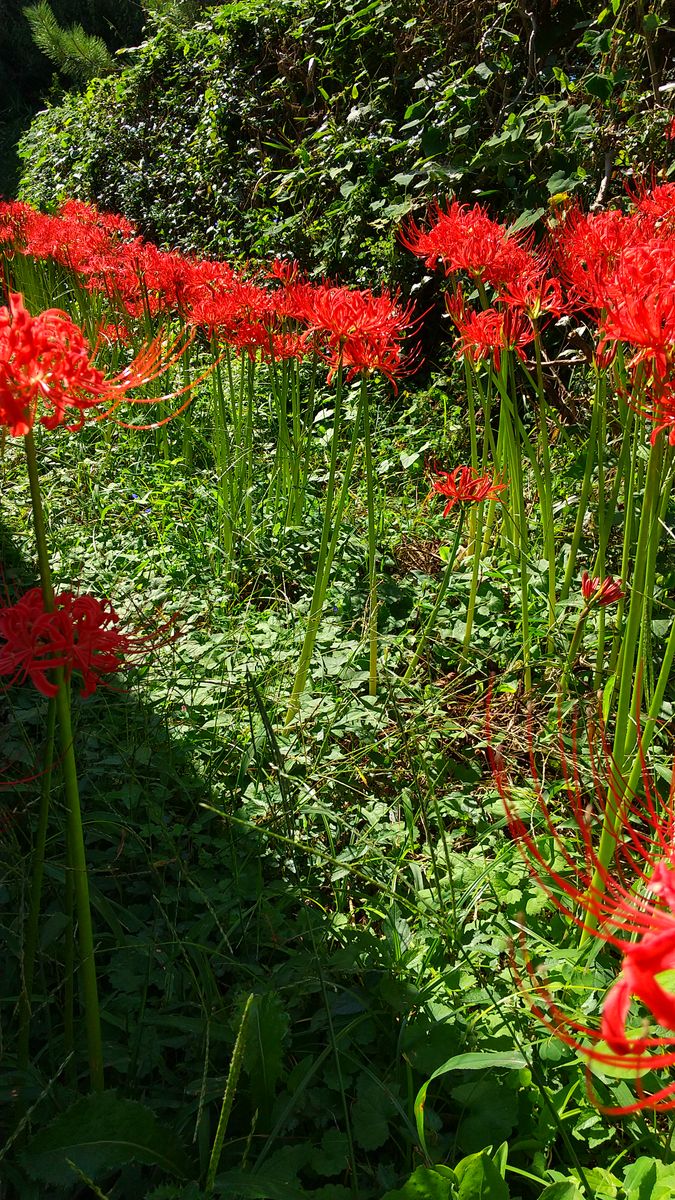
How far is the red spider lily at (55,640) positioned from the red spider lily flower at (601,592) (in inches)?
51.6

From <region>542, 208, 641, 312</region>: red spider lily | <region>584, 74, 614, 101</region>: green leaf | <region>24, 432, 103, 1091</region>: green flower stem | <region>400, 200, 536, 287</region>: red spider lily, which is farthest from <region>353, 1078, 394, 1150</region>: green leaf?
<region>584, 74, 614, 101</region>: green leaf

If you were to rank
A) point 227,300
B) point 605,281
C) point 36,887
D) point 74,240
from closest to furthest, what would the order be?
1. point 36,887
2. point 605,281
3. point 227,300
4. point 74,240

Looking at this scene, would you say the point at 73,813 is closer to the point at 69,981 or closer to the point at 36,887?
the point at 36,887

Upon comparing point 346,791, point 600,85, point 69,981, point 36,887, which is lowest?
point 346,791

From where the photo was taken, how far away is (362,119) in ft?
17.6

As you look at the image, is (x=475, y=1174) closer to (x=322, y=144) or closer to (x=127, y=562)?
(x=127, y=562)

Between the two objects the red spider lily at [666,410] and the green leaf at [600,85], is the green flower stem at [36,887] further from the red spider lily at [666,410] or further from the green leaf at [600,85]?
the green leaf at [600,85]

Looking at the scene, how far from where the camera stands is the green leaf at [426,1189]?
107cm

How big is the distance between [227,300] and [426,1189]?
2618 mm

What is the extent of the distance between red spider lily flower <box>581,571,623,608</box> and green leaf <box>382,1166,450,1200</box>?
4.12 ft

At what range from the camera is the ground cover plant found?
108 cm

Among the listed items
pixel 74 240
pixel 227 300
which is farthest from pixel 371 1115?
pixel 74 240

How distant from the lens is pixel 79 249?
477 centimetres

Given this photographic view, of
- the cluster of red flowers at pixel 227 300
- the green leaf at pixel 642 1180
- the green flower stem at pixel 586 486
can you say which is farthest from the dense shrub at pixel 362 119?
the green leaf at pixel 642 1180
